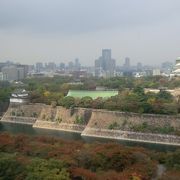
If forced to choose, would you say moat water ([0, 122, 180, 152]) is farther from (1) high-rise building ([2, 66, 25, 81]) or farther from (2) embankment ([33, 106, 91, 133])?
(1) high-rise building ([2, 66, 25, 81])

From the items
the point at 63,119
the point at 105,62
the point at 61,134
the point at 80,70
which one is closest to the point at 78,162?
the point at 61,134

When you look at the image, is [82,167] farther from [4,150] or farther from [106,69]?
[106,69]

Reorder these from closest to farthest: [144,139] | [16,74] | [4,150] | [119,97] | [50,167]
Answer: [50,167]
[4,150]
[144,139]
[119,97]
[16,74]

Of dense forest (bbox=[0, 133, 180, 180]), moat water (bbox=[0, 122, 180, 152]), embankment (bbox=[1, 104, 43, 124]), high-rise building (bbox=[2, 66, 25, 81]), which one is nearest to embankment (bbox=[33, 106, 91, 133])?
moat water (bbox=[0, 122, 180, 152])

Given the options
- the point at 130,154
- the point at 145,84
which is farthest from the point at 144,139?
the point at 145,84

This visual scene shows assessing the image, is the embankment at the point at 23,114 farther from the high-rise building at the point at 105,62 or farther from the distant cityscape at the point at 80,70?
the high-rise building at the point at 105,62

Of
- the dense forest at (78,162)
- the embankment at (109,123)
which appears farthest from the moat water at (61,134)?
the dense forest at (78,162)
